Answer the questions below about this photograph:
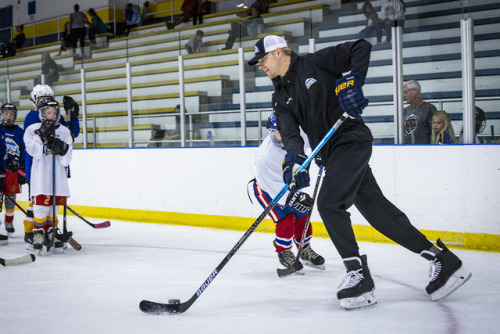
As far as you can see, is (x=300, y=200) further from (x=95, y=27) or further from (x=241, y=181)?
(x=95, y=27)

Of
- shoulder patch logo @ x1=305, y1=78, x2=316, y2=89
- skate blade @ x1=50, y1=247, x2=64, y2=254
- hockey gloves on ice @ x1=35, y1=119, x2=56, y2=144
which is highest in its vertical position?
shoulder patch logo @ x1=305, y1=78, x2=316, y2=89

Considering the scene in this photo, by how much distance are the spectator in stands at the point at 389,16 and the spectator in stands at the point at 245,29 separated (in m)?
1.25

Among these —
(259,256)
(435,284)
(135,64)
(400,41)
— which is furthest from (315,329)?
(135,64)

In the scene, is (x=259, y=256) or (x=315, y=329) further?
(x=259, y=256)

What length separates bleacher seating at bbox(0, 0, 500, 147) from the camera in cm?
461

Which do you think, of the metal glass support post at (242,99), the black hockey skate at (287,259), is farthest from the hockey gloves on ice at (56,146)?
the metal glass support post at (242,99)

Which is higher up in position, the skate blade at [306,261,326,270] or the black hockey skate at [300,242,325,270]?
the black hockey skate at [300,242,325,270]

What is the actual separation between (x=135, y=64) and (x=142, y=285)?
391cm

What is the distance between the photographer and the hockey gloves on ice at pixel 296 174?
287 centimetres

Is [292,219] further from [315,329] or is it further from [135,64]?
[135,64]

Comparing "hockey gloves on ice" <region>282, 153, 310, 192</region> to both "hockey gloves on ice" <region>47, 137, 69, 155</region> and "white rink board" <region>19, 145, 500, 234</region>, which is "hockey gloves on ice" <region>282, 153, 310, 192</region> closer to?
"white rink board" <region>19, 145, 500, 234</region>

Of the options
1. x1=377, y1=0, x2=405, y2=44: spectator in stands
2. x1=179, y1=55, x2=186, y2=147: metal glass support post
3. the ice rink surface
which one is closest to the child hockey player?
the ice rink surface

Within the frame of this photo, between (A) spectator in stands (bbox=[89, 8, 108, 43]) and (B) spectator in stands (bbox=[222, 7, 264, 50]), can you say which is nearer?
(B) spectator in stands (bbox=[222, 7, 264, 50])

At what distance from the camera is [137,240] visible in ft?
17.9
